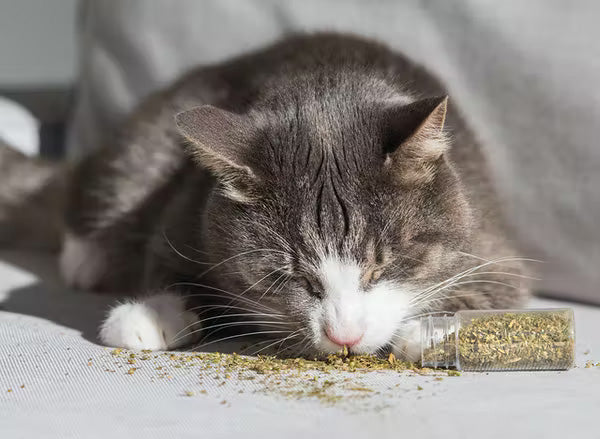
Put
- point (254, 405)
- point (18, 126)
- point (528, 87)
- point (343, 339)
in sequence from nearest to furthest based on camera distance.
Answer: point (254, 405), point (343, 339), point (528, 87), point (18, 126)

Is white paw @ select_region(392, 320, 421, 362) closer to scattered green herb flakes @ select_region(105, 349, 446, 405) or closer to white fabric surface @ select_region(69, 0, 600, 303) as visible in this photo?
scattered green herb flakes @ select_region(105, 349, 446, 405)

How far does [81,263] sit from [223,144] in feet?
2.87

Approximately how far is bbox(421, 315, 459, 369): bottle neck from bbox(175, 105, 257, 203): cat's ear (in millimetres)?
395

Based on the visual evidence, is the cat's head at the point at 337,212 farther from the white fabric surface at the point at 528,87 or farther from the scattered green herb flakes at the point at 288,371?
the white fabric surface at the point at 528,87

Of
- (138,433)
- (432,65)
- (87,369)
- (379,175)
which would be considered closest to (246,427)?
(138,433)

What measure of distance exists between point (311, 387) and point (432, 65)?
1.23 metres

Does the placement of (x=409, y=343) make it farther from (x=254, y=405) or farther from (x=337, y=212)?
(x=254, y=405)

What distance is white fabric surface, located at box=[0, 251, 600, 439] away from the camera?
0.96 metres

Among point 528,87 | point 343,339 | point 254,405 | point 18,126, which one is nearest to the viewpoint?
point 254,405

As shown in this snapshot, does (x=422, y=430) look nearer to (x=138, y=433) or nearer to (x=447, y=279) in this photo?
(x=138, y=433)

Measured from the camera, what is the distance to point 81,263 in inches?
78.8

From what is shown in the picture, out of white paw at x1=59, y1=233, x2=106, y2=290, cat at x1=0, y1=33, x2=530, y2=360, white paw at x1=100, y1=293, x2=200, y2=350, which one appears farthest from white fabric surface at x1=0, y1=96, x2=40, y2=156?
white paw at x1=100, y1=293, x2=200, y2=350

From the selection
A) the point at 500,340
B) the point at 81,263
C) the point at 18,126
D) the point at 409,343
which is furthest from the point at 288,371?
the point at 18,126

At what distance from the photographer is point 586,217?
1.88 meters
